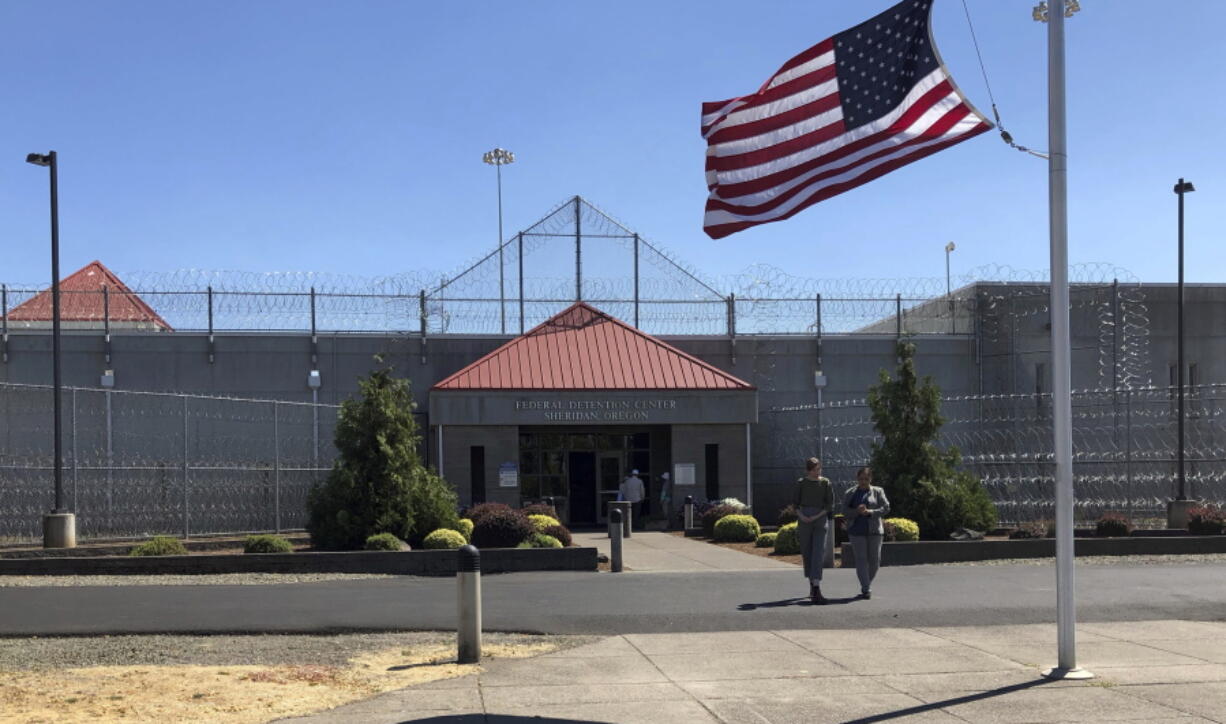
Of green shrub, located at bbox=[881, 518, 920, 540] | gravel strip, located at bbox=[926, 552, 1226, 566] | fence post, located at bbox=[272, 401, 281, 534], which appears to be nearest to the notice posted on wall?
fence post, located at bbox=[272, 401, 281, 534]

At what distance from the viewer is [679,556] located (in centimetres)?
2286

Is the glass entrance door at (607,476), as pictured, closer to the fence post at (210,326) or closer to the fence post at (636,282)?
the fence post at (636,282)

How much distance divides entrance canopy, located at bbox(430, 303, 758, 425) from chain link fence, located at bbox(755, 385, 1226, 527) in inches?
98.0

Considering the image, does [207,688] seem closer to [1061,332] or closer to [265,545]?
[1061,332]

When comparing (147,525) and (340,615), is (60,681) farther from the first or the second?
(147,525)

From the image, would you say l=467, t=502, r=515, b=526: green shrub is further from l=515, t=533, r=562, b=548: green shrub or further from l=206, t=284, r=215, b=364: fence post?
l=206, t=284, r=215, b=364: fence post

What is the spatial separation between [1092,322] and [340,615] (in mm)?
28962

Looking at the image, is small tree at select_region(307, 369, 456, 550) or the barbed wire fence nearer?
small tree at select_region(307, 369, 456, 550)

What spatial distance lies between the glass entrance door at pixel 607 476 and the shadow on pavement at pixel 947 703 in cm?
2672

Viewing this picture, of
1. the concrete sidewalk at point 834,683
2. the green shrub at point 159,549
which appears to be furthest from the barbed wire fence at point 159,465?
the concrete sidewalk at point 834,683

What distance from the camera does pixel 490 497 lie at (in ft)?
108

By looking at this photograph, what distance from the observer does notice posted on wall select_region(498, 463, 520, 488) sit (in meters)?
32.7

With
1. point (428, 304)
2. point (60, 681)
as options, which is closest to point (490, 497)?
point (428, 304)

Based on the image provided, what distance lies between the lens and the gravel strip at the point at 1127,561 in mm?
19609
